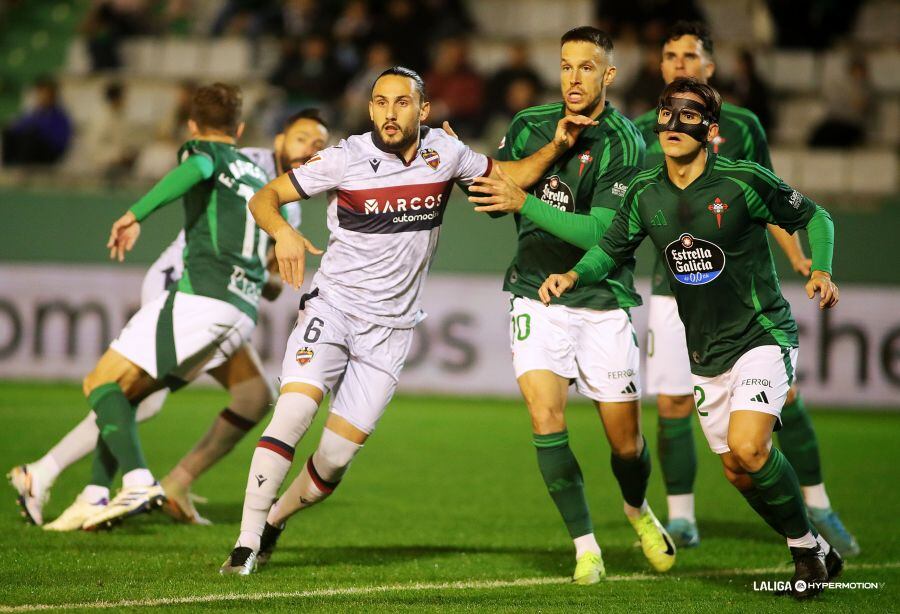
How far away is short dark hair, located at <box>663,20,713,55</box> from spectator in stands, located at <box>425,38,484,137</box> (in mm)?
8345

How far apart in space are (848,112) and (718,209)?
36.6 ft

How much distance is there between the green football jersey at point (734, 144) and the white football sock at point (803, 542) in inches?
68.3

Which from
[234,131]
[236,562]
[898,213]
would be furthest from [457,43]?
[236,562]

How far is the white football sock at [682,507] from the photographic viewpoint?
7.32m

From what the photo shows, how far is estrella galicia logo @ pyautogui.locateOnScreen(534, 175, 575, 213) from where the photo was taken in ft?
20.9

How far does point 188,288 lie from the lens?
714cm

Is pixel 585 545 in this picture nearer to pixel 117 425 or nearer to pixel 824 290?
pixel 824 290

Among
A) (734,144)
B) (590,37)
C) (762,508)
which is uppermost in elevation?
(590,37)

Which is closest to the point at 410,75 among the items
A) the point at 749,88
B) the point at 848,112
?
the point at 749,88

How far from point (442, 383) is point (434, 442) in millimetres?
2727

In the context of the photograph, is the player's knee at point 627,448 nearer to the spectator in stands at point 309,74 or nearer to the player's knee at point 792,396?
the player's knee at point 792,396

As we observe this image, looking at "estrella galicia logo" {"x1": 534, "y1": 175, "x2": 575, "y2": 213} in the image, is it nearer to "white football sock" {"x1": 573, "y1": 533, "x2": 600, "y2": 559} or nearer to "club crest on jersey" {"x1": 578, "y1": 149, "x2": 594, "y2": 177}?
"club crest on jersey" {"x1": 578, "y1": 149, "x2": 594, "y2": 177}

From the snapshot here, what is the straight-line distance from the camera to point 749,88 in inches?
578

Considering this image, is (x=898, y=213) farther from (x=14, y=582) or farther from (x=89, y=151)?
(x=14, y=582)
